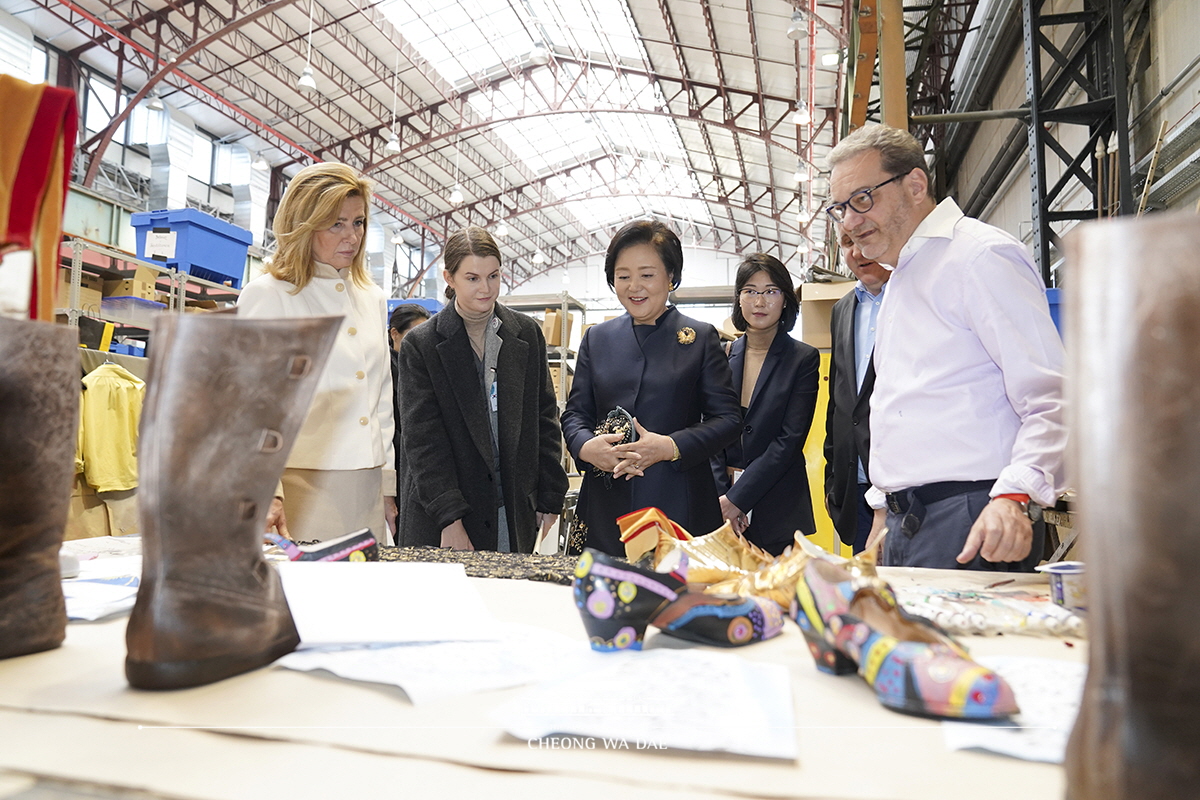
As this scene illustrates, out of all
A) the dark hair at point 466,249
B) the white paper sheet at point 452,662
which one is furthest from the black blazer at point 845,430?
the white paper sheet at point 452,662

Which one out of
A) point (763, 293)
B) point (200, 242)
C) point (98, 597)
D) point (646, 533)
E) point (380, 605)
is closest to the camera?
point (380, 605)

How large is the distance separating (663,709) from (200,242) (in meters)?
6.07

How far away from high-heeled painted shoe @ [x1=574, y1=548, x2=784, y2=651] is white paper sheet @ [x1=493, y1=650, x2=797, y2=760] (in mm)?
48

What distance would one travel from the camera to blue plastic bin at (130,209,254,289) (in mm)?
5527

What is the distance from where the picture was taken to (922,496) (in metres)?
1.47

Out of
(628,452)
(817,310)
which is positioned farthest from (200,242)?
(628,452)

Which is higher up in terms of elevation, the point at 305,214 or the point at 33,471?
the point at 305,214

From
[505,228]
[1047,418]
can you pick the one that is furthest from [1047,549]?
[505,228]

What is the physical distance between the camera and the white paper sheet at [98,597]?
0.78 m

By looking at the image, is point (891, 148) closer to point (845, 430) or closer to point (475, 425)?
point (845, 430)

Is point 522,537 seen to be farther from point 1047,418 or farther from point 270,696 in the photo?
point 270,696

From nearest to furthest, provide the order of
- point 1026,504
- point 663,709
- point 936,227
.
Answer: point 663,709 < point 1026,504 < point 936,227

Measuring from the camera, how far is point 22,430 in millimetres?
605

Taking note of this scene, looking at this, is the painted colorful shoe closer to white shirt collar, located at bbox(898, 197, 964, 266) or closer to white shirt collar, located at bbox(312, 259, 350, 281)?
white shirt collar, located at bbox(312, 259, 350, 281)
